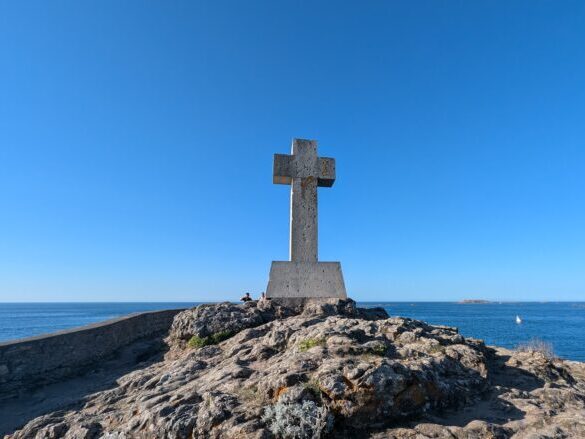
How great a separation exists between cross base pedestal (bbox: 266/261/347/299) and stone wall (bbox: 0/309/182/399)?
520 cm

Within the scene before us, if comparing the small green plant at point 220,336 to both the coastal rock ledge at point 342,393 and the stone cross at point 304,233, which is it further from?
the stone cross at point 304,233

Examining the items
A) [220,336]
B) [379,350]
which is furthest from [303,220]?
[379,350]

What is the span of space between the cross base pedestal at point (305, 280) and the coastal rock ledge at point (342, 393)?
6.73 feet

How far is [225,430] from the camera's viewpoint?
4.47 meters

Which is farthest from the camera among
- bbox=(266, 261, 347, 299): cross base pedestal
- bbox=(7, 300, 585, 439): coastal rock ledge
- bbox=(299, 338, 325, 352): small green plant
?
bbox=(266, 261, 347, 299): cross base pedestal

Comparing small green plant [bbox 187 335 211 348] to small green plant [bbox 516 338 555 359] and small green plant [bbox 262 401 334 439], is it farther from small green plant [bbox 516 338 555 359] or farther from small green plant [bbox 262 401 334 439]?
small green plant [bbox 516 338 555 359]

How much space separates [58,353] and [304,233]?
741 centimetres

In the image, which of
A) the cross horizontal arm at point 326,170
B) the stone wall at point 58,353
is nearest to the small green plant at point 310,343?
the cross horizontal arm at point 326,170

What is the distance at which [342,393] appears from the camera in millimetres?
4730

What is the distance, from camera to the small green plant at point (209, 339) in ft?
30.3

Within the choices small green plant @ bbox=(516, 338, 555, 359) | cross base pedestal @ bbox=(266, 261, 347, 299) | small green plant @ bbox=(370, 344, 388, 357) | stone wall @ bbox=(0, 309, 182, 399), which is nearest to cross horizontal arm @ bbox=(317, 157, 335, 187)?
cross base pedestal @ bbox=(266, 261, 347, 299)

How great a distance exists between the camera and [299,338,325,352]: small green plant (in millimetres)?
6514

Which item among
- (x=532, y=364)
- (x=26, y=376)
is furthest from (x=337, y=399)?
(x=26, y=376)

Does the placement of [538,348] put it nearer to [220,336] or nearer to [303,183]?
[303,183]
